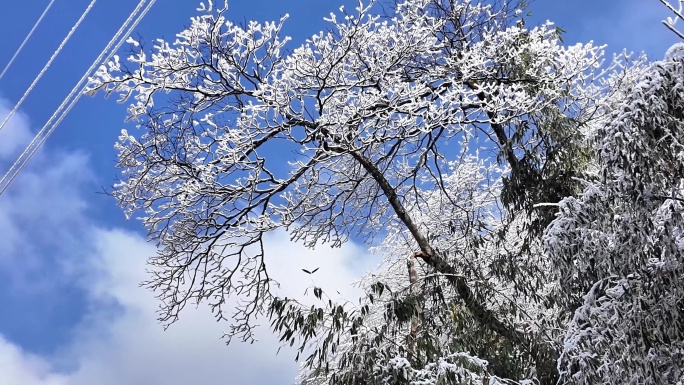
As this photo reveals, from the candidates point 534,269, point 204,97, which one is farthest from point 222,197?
point 534,269

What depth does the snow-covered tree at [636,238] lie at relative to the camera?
4.22m

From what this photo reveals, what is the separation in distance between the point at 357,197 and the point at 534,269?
2.30m

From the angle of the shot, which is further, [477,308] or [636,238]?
[477,308]

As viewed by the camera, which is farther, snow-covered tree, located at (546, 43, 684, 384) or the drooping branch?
the drooping branch

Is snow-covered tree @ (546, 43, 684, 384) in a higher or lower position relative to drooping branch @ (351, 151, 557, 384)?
lower

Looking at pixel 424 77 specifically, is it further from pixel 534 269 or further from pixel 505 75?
pixel 534 269

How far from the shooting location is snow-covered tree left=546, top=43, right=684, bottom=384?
166 inches

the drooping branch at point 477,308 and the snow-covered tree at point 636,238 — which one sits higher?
the drooping branch at point 477,308

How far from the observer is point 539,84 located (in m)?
7.99

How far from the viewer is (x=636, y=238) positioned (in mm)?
4367

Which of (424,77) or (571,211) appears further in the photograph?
(424,77)

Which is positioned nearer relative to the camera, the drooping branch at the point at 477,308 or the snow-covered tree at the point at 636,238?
the snow-covered tree at the point at 636,238

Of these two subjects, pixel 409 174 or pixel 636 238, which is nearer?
pixel 636 238

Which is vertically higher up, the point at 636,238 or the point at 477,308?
the point at 477,308
